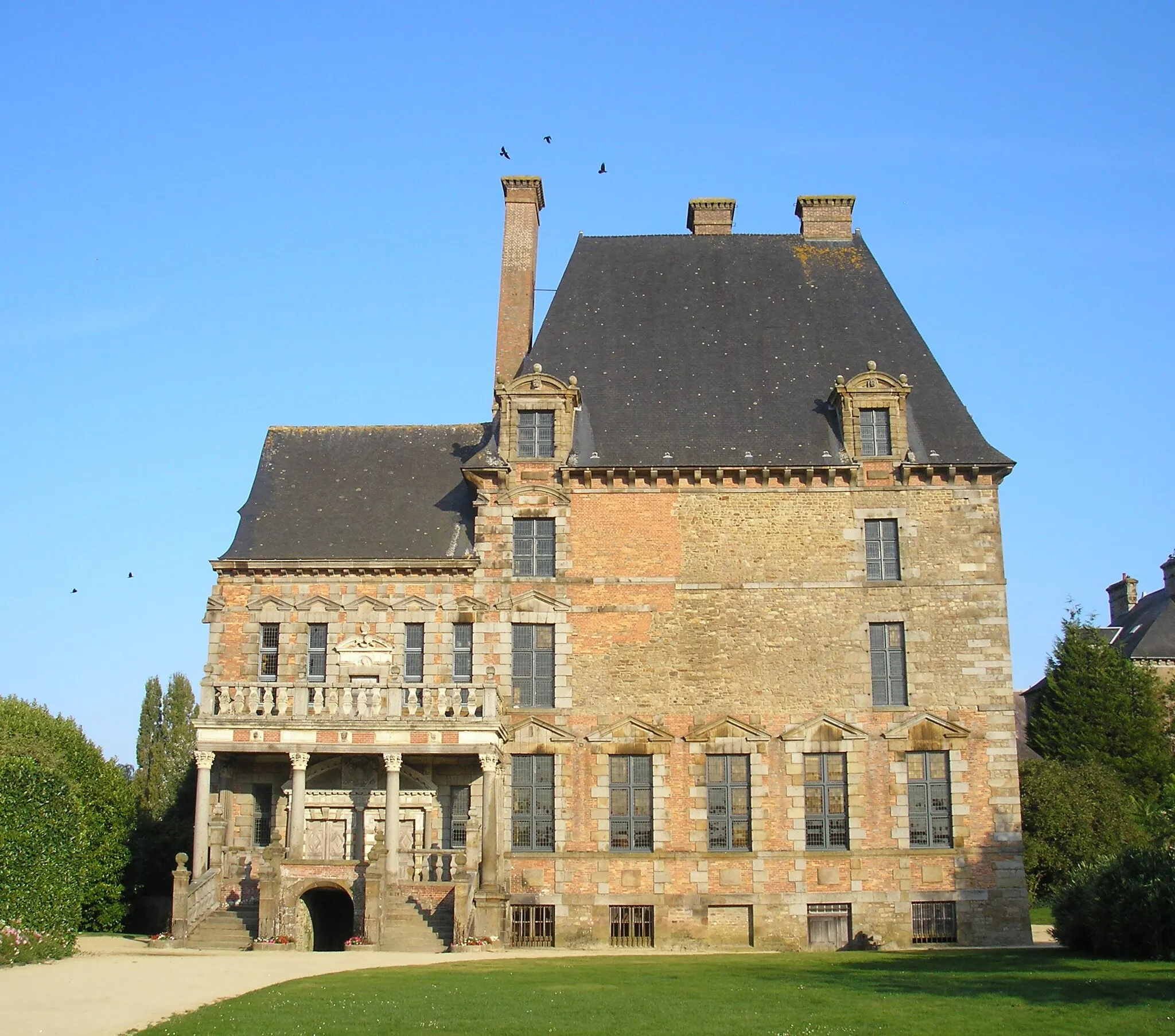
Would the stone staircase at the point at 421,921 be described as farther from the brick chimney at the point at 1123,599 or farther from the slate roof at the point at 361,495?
the brick chimney at the point at 1123,599

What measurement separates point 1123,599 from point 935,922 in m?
40.5

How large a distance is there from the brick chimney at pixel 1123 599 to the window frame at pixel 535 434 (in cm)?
4086

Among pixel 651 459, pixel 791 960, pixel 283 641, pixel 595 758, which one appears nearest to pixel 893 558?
pixel 651 459

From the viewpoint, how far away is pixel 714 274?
31531 millimetres

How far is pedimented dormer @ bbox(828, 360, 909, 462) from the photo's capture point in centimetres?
2719

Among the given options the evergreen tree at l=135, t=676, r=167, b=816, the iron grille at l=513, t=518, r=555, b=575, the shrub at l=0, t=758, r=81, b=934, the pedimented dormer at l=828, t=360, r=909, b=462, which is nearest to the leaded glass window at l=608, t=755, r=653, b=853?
the iron grille at l=513, t=518, r=555, b=575

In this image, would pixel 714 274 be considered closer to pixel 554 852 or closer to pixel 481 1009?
pixel 554 852

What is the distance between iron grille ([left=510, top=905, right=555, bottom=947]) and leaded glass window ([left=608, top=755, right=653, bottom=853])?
6.12ft

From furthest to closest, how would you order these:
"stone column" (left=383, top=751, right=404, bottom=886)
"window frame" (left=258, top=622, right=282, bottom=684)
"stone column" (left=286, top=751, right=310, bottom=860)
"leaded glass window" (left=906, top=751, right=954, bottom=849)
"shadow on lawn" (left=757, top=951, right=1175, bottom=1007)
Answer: "window frame" (left=258, top=622, right=282, bottom=684)
"leaded glass window" (left=906, top=751, right=954, bottom=849)
"stone column" (left=286, top=751, right=310, bottom=860)
"stone column" (left=383, top=751, right=404, bottom=886)
"shadow on lawn" (left=757, top=951, right=1175, bottom=1007)

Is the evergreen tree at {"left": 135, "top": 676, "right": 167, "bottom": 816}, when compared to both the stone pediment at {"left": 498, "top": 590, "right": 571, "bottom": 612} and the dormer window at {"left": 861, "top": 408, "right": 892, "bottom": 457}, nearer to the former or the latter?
the stone pediment at {"left": 498, "top": 590, "right": 571, "bottom": 612}

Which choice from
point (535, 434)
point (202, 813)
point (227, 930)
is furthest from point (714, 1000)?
point (535, 434)

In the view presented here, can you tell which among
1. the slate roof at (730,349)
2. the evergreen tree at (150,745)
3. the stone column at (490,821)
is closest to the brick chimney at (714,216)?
the slate roof at (730,349)

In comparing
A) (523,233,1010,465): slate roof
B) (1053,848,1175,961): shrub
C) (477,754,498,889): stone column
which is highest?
(523,233,1010,465): slate roof

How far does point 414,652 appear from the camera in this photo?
26.6 metres
